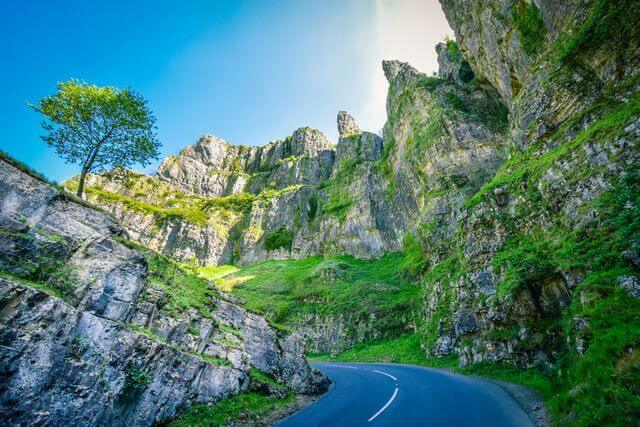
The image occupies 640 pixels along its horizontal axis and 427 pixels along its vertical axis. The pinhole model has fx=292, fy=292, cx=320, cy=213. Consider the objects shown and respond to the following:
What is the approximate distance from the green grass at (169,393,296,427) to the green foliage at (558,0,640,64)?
937 inches

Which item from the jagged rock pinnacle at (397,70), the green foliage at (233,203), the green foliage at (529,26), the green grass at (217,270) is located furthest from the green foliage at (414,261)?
the green foliage at (233,203)

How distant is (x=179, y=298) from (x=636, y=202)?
682 inches

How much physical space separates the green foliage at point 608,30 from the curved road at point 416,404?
18.2m

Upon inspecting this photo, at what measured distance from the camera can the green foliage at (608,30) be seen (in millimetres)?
14664

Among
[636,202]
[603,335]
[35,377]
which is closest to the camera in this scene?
[35,377]

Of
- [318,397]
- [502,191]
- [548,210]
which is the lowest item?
[318,397]

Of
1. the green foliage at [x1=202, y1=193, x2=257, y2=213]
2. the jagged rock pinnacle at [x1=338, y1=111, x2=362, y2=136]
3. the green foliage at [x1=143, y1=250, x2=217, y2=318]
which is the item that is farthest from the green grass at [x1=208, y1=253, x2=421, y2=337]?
the jagged rock pinnacle at [x1=338, y1=111, x2=362, y2=136]

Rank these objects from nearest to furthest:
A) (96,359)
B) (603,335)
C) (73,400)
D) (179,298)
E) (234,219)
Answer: (73,400)
(96,359)
(603,335)
(179,298)
(234,219)

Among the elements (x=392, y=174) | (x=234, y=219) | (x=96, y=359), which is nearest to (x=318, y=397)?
(x=96, y=359)

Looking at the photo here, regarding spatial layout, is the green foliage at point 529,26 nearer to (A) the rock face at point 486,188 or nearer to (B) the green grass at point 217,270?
(A) the rock face at point 486,188

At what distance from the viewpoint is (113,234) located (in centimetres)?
1087

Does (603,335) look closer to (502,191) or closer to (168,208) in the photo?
(502,191)

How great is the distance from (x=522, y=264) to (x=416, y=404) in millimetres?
8890

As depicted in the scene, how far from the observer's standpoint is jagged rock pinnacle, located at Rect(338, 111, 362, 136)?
9006 centimetres
